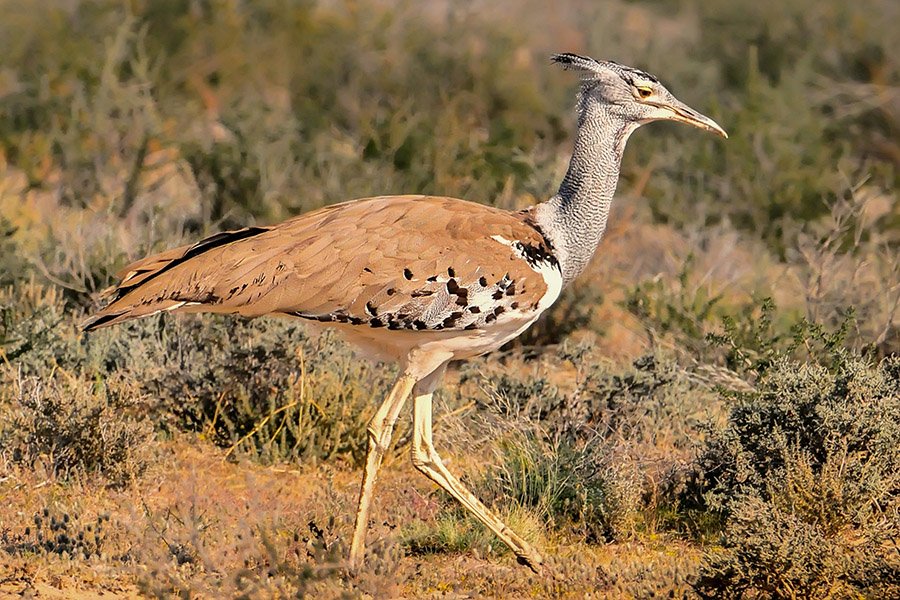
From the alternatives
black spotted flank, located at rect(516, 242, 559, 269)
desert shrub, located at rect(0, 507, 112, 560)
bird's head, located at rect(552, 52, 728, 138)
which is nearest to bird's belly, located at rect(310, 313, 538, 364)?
black spotted flank, located at rect(516, 242, 559, 269)

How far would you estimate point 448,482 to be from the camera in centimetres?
495

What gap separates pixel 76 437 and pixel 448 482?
62.2 inches

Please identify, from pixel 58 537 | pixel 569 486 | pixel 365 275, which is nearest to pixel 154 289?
pixel 365 275

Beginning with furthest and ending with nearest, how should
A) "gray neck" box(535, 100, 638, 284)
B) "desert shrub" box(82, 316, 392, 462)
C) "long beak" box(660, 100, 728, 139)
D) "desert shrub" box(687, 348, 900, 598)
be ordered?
"desert shrub" box(82, 316, 392, 462)
"long beak" box(660, 100, 728, 139)
"gray neck" box(535, 100, 638, 284)
"desert shrub" box(687, 348, 900, 598)

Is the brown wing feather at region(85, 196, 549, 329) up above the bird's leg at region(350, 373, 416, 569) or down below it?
above

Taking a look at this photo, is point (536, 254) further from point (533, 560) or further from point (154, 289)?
point (154, 289)

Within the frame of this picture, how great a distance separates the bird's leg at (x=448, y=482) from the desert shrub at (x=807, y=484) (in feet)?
2.13

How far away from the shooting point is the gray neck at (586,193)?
4.94 meters

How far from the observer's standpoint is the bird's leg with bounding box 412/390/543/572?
477cm

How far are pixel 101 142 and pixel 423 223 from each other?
5.39 meters

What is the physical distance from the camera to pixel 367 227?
477 cm

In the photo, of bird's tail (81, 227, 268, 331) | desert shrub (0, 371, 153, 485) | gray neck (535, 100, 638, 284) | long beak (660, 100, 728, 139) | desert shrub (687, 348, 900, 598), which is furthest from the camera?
desert shrub (0, 371, 153, 485)

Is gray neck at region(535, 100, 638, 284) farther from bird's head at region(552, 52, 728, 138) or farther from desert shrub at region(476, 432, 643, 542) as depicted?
desert shrub at region(476, 432, 643, 542)

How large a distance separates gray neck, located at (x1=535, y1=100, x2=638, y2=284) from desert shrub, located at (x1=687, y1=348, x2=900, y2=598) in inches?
35.9
